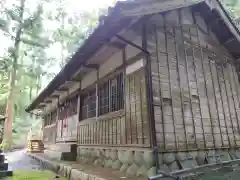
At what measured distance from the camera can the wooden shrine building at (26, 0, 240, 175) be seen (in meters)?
4.82

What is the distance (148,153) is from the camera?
4.58m

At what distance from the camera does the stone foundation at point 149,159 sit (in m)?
4.58

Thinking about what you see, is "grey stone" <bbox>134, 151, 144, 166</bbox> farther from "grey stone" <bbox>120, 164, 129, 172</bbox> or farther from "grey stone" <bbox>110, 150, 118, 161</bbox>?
"grey stone" <bbox>110, 150, 118, 161</bbox>

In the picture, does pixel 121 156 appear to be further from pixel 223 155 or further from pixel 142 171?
pixel 223 155

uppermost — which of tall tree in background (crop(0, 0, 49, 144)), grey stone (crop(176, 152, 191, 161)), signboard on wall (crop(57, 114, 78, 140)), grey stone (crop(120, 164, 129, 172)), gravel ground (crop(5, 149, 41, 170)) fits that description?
tall tree in background (crop(0, 0, 49, 144))

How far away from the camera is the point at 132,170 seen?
491 cm

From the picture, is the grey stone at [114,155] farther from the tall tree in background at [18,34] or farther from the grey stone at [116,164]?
the tall tree in background at [18,34]

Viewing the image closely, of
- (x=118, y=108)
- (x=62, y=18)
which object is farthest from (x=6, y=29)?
(x=118, y=108)

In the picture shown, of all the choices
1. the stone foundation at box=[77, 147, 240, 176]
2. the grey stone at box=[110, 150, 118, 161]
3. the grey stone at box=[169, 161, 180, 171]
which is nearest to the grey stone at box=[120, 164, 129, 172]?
the stone foundation at box=[77, 147, 240, 176]

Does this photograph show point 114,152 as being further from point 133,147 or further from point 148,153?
point 148,153

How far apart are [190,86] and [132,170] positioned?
283 centimetres

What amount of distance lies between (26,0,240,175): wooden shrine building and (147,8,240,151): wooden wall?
1.0 inches

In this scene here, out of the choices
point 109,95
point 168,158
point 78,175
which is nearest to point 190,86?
point 168,158

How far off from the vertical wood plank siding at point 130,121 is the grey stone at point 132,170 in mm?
517
